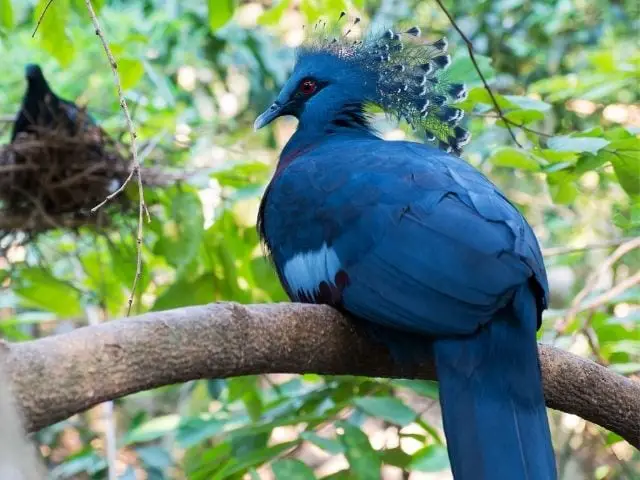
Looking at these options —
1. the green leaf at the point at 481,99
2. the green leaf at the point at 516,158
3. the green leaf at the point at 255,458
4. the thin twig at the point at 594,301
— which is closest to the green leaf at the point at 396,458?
the green leaf at the point at 255,458

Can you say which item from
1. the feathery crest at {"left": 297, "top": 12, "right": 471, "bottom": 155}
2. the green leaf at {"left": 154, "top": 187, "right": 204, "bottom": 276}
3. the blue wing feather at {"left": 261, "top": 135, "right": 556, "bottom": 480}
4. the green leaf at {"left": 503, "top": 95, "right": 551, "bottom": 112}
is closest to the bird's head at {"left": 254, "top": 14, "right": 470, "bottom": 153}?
the feathery crest at {"left": 297, "top": 12, "right": 471, "bottom": 155}

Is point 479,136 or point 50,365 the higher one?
point 50,365

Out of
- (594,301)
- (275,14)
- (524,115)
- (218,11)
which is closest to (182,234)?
(218,11)

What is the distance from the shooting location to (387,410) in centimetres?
188

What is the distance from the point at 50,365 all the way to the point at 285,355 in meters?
0.40

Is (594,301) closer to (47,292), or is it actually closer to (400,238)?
(400,238)

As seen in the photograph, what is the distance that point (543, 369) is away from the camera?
4.91 feet

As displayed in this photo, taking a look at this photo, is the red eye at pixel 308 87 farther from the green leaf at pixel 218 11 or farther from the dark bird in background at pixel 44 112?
the dark bird in background at pixel 44 112

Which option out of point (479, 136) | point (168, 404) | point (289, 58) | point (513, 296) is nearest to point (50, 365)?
point (513, 296)

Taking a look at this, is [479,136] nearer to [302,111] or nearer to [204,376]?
[302,111]

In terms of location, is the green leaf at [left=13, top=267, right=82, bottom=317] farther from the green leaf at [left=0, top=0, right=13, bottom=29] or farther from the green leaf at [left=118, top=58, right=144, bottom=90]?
the green leaf at [left=0, top=0, right=13, bottom=29]

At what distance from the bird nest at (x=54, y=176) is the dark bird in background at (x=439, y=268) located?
85 centimetres

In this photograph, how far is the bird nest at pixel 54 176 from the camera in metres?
2.57

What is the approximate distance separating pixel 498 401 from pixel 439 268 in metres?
0.23
